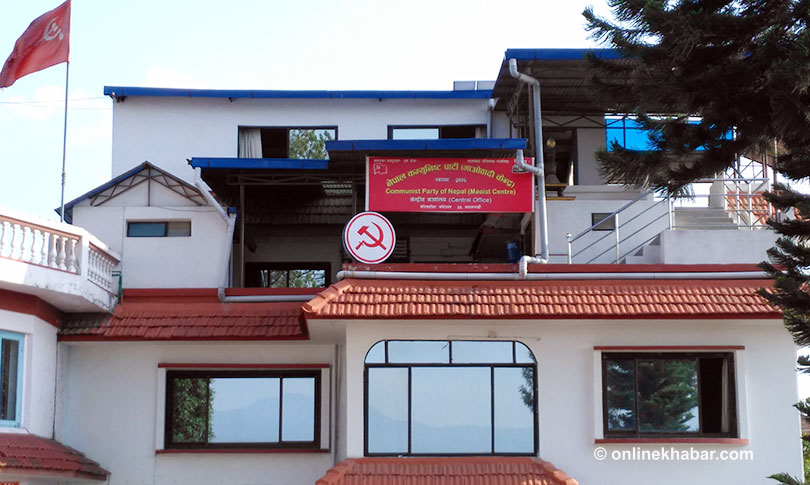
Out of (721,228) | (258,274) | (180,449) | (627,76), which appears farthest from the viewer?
(258,274)

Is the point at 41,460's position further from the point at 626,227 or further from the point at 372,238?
the point at 626,227

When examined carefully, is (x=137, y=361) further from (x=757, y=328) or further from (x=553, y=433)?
(x=757, y=328)

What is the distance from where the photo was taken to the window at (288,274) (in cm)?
2497

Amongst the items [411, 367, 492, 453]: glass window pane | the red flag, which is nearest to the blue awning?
the red flag

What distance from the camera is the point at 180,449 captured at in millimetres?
19109

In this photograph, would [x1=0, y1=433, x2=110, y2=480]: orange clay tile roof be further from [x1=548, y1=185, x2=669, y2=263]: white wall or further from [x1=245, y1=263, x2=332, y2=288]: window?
[x1=548, y1=185, x2=669, y2=263]: white wall

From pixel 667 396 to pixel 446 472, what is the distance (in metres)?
3.63

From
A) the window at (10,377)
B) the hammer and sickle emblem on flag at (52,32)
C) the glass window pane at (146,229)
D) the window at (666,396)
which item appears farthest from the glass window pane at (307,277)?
the window at (666,396)

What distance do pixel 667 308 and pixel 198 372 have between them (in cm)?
762

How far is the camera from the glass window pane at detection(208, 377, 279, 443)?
19.3 metres

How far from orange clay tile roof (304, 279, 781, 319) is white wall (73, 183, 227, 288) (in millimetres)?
4143

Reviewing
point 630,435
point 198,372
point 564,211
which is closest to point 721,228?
point 564,211

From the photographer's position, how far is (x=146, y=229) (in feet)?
70.1

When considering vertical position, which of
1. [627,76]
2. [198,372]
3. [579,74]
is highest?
[579,74]
